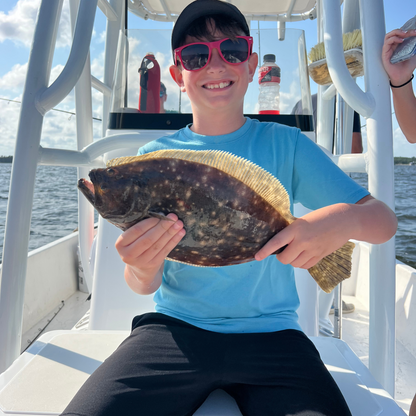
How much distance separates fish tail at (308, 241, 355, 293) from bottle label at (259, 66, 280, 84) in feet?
4.71

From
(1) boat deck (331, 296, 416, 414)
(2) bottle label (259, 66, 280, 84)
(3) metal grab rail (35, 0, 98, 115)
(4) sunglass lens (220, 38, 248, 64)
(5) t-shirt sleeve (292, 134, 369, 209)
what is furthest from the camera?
(1) boat deck (331, 296, 416, 414)

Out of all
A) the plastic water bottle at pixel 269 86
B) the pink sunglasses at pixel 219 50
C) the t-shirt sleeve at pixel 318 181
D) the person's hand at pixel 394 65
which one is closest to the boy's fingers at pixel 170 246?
the t-shirt sleeve at pixel 318 181

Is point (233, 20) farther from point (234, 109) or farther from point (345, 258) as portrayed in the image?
point (345, 258)

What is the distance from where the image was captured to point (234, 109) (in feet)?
4.90

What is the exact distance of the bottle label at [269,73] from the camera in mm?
2135

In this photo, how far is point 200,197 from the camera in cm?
93

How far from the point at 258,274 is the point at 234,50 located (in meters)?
0.93

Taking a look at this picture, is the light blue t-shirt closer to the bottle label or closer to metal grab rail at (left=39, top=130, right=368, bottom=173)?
metal grab rail at (left=39, top=130, right=368, bottom=173)

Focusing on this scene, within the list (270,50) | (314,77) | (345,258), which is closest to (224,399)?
(345,258)

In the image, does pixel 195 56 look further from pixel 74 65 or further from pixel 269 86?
pixel 269 86

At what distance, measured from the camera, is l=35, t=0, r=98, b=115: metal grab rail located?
4.96 ft

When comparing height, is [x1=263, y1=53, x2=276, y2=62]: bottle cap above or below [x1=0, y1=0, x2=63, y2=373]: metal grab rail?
above

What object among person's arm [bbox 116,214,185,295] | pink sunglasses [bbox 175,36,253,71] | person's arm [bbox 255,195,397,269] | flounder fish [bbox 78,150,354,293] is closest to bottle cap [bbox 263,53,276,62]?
pink sunglasses [bbox 175,36,253,71]

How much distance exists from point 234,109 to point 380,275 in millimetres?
969
